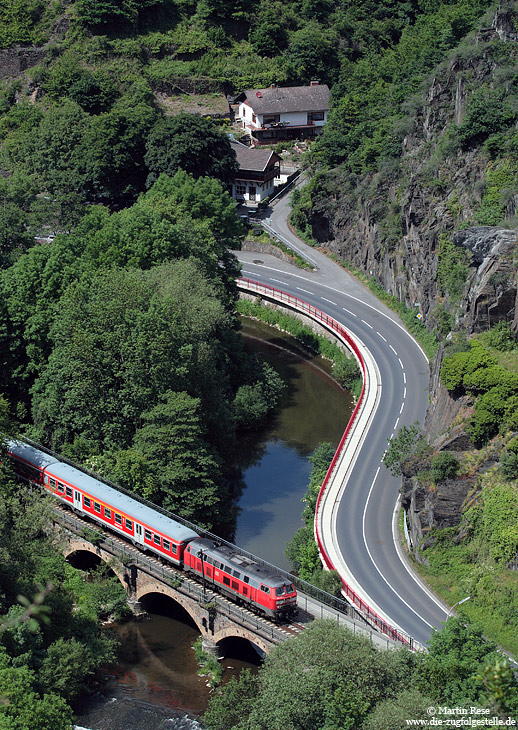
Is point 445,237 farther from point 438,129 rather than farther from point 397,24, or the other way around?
point 397,24

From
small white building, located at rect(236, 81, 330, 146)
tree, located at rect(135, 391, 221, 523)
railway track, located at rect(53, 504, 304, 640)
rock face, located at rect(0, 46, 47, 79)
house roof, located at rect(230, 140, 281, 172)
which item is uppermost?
rock face, located at rect(0, 46, 47, 79)

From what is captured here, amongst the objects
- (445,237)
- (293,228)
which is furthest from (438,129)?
(293,228)

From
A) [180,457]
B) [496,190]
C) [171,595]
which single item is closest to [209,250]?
[496,190]

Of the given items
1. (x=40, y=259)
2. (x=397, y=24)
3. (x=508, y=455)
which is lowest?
(x=508, y=455)

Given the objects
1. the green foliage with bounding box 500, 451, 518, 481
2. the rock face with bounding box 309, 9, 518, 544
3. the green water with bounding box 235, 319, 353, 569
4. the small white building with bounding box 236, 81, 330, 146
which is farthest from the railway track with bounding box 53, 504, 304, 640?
the small white building with bounding box 236, 81, 330, 146

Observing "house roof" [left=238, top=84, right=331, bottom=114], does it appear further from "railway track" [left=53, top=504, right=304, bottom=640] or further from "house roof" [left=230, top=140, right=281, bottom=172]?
"railway track" [left=53, top=504, right=304, bottom=640]

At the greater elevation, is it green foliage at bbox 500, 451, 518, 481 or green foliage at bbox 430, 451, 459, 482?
green foliage at bbox 500, 451, 518, 481

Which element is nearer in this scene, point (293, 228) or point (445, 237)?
point (445, 237)
